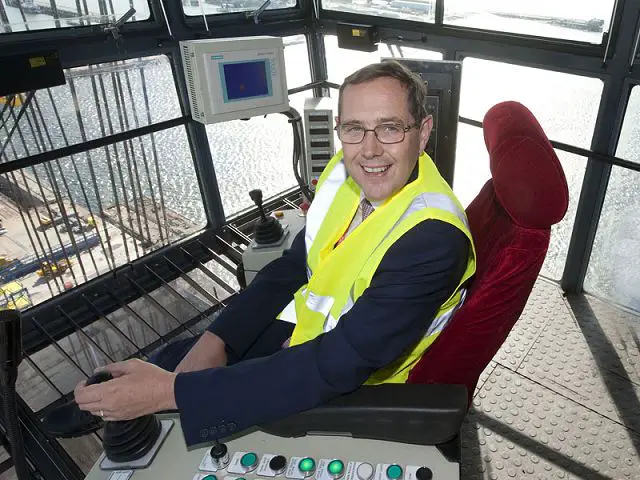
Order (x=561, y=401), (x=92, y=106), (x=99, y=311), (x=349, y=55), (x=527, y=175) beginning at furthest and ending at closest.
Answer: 1. (x=349, y=55)
2. (x=99, y=311)
3. (x=92, y=106)
4. (x=561, y=401)
5. (x=527, y=175)

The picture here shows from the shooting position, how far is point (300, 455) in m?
0.88

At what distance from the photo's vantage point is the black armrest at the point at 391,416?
0.85 meters

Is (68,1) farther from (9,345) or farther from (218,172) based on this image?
(9,345)

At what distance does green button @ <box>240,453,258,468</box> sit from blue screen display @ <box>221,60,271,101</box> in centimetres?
191

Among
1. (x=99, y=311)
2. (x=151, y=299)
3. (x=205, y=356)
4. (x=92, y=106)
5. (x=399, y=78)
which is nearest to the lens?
(x=399, y=78)

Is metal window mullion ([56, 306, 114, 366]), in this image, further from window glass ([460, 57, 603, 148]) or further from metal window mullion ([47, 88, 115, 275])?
window glass ([460, 57, 603, 148])

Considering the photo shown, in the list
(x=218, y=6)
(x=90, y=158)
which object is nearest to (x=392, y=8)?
(x=218, y=6)

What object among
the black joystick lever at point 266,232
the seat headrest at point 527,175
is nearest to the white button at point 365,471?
the seat headrest at point 527,175

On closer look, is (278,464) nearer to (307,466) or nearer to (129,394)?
(307,466)

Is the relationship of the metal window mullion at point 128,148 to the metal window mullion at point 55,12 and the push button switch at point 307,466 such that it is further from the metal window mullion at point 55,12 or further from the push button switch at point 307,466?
the push button switch at point 307,466

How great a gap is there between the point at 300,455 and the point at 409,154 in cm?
69

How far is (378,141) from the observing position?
110 centimetres

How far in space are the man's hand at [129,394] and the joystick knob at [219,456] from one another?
0.48 feet

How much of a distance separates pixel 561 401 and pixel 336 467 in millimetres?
1684
